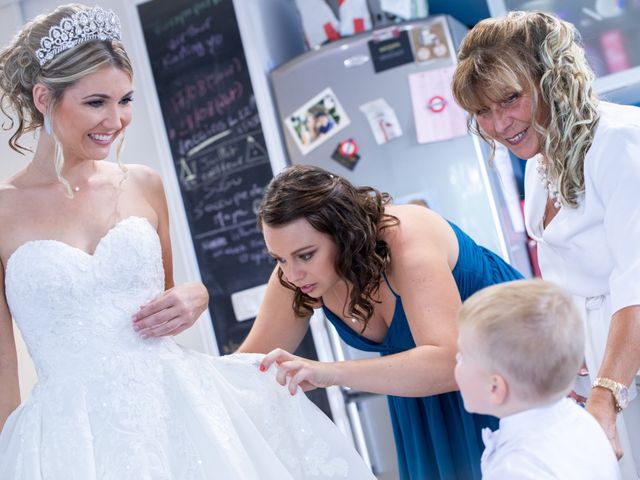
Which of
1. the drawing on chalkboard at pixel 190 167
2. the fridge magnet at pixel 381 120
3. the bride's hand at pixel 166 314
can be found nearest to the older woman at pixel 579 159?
the bride's hand at pixel 166 314

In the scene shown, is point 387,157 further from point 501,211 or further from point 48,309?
point 48,309

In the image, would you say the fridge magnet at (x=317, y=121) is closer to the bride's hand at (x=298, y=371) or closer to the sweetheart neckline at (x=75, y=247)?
the sweetheart neckline at (x=75, y=247)

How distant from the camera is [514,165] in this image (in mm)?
3902

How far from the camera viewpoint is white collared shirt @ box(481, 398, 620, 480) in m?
1.27

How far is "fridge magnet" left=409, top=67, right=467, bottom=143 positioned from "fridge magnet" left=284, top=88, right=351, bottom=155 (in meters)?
0.32

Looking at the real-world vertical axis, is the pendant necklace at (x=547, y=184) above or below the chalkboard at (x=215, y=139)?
below

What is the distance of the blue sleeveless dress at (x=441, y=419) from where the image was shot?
6.48 feet

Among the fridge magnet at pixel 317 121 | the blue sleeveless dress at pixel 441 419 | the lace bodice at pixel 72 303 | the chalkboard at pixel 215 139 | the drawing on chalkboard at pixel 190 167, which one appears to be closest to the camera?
the lace bodice at pixel 72 303

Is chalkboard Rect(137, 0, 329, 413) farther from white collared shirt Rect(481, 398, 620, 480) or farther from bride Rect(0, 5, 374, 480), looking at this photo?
white collared shirt Rect(481, 398, 620, 480)

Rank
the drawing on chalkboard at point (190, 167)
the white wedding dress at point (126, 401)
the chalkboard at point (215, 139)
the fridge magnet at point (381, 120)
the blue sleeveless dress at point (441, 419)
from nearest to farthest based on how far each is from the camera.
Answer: the white wedding dress at point (126, 401) < the blue sleeveless dress at point (441, 419) < the fridge magnet at point (381, 120) < the chalkboard at point (215, 139) < the drawing on chalkboard at point (190, 167)

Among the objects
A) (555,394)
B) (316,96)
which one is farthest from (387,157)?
(555,394)

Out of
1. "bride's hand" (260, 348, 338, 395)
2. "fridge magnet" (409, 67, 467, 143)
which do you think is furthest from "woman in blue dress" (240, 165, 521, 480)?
"fridge magnet" (409, 67, 467, 143)

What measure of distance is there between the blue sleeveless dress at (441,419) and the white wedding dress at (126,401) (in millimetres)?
230

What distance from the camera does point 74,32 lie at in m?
1.95
